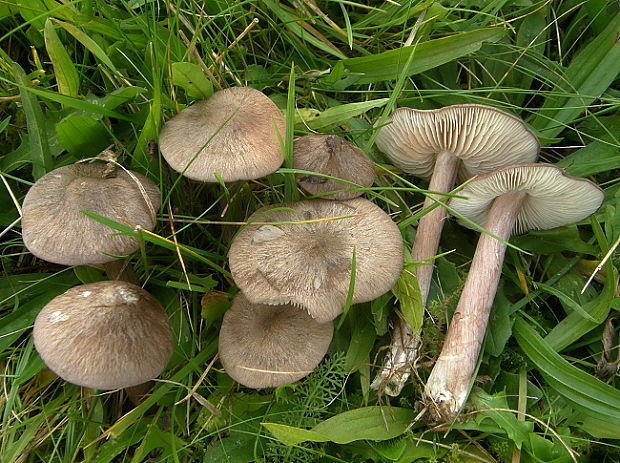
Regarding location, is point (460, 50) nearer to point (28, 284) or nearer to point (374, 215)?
point (374, 215)

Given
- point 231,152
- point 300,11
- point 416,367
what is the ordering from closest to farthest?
point 231,152
point 416,367
point 300,11

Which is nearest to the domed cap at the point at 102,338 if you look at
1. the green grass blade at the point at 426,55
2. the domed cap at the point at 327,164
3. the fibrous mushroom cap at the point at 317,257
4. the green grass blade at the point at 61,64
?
the fibrous mushroom cap at the point at 317,257

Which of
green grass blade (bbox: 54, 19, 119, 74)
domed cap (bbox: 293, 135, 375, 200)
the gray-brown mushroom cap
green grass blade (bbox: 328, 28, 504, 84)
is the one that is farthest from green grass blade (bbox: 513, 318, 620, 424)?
green grass blade (bbox: 54, 19, 119, 74)

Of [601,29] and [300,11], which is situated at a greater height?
[300,11]

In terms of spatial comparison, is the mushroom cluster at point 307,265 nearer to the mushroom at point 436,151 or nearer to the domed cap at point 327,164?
the domed cap at point 327,164

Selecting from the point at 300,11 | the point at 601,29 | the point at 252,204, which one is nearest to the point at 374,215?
the point at 252,204

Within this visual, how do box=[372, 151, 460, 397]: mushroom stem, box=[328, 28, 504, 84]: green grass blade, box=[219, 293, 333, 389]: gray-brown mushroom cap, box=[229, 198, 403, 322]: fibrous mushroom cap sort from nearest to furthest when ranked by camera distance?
box=[229, 198, 403, 322]: fibrous mushroom cap → box=[219, 293, 333, 389]: gray-brown mushroom cap → box=[372, 151, 460, 397]: mushroom stem → box=[328, 28, 504, 84]: green grass blade

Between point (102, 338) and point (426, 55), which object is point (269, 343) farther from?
point (426, 55)

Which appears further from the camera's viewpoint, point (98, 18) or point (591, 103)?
point (591, 103)

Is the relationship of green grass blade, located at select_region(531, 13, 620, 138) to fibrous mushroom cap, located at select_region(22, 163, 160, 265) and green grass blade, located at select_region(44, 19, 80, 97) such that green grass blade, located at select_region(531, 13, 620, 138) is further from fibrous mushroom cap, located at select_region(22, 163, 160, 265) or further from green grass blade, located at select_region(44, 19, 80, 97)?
green grass blade, located at select_region(44, 19, 80, 97)
